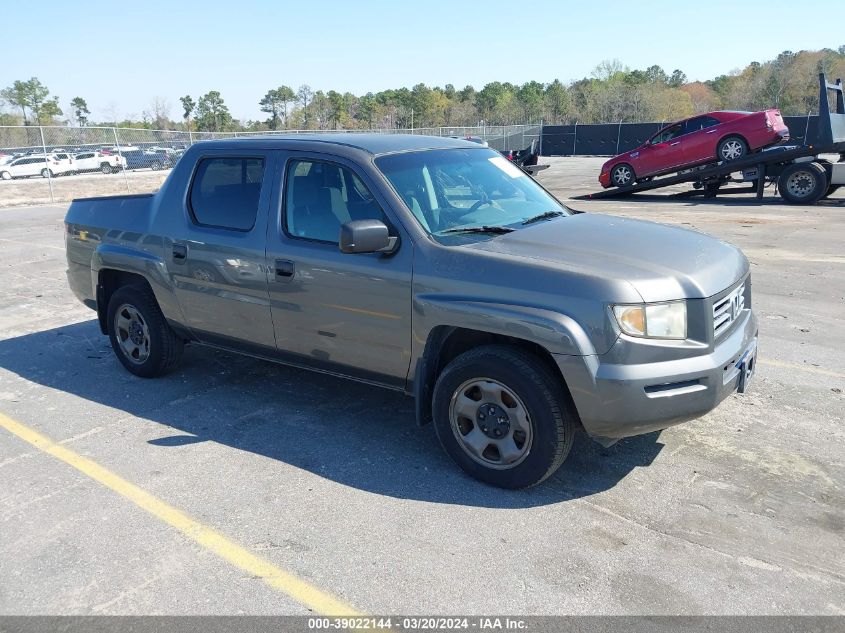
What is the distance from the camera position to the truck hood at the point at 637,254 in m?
3.39

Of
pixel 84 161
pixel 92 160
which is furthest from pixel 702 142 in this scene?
pixel 84 161

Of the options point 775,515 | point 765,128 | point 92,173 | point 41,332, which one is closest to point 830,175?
point 765,128

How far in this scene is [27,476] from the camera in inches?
159

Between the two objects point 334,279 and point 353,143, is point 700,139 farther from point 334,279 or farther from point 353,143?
point 334,279

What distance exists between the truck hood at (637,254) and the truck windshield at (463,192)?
9.1 inches

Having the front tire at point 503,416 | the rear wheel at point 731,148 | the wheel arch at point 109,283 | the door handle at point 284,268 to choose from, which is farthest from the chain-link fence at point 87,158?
the front tire at point 503,416

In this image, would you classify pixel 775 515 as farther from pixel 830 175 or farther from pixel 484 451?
pixel 830 175

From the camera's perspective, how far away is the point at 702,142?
1752cm

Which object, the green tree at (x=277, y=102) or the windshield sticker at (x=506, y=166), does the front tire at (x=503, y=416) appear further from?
the green tree at (x=277, y=102)

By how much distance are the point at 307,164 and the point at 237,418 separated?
1784 mm

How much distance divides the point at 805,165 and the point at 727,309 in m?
14.5

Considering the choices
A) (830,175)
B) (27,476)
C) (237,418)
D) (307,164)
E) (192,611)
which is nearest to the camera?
(192,611)

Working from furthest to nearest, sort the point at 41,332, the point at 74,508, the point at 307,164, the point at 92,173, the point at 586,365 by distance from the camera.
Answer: the point at 92,173
the point at 41,332
the point at 307,164
the point at 74,508
the point at 586,365

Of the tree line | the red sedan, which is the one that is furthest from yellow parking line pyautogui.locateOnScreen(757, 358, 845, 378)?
the tree line
